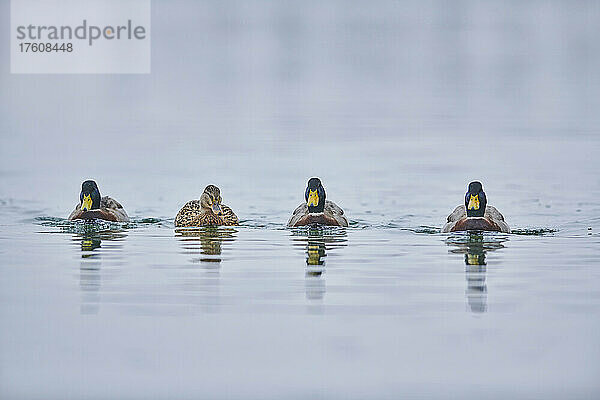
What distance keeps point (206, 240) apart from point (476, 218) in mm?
3503

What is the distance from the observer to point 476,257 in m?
13.6

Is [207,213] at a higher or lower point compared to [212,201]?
lower

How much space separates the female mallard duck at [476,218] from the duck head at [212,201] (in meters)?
3.14

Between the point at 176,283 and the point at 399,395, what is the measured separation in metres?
4.20

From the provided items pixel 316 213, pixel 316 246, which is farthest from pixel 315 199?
pixel 316 246

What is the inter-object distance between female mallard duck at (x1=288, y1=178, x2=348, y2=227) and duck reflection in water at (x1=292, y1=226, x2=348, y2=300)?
155 millimetres

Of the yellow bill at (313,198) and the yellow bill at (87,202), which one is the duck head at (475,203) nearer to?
the yellow bill at (313,198)

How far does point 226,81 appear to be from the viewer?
4234 cm

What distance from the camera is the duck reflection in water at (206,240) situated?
13.8 meters

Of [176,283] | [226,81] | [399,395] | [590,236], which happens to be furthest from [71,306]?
[226,81]

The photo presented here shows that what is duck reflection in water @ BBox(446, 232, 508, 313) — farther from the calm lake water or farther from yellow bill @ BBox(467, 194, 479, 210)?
yellow bill @ BBox(467, 194, 479, 210)

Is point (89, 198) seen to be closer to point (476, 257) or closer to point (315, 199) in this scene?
point (315, 199)

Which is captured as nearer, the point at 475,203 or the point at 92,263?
the point at 92,263

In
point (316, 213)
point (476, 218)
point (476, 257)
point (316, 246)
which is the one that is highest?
point (316, 213)
